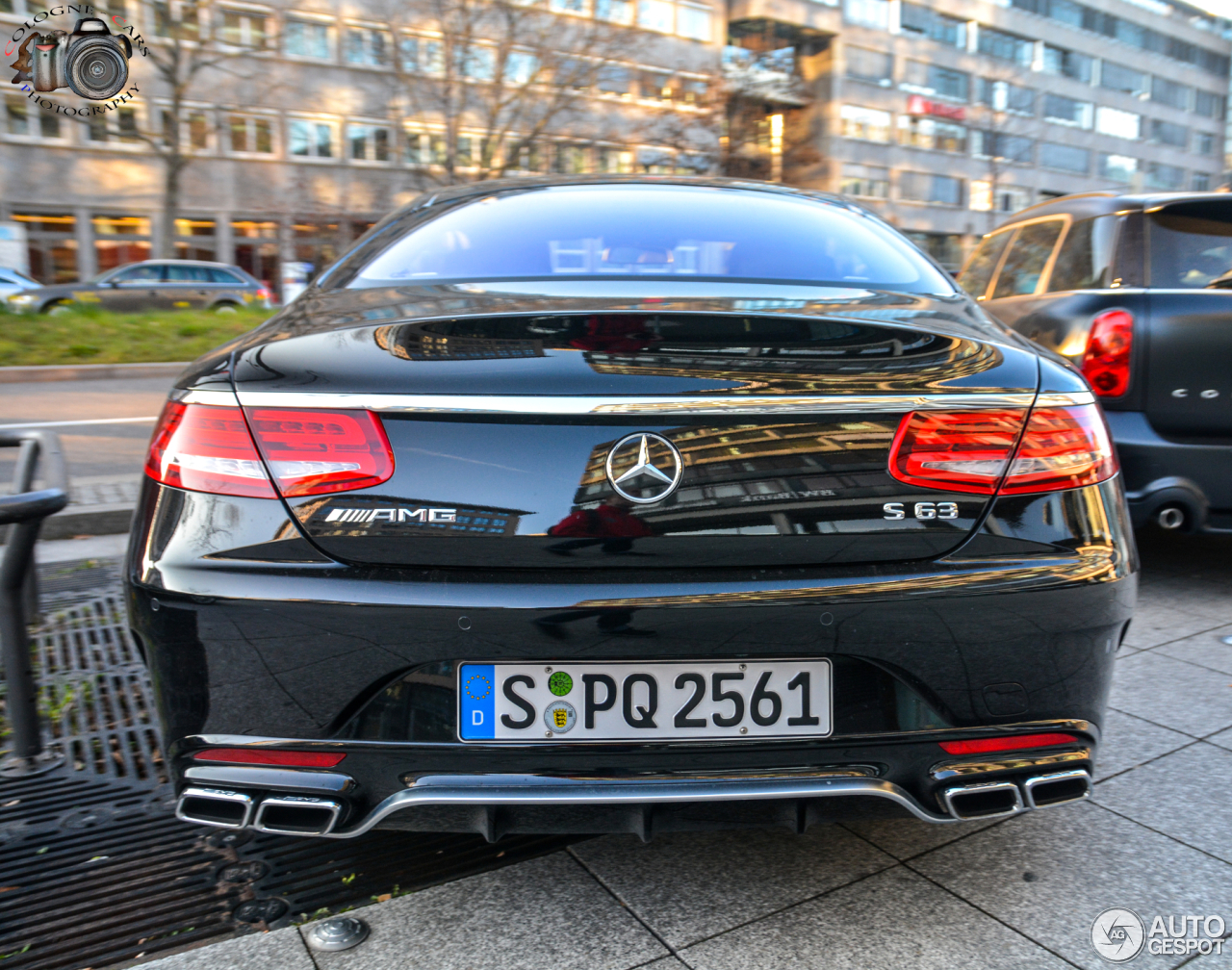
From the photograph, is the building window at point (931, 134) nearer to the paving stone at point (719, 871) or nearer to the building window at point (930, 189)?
the building window at point (930, 189)

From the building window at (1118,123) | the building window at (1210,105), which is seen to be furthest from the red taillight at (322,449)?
the building window at (1210,105)

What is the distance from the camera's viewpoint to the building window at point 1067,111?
68.1 meters

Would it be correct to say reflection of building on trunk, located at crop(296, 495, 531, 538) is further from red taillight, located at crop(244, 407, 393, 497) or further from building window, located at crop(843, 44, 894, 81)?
building window, located at crop(843, 44, 894, 81)

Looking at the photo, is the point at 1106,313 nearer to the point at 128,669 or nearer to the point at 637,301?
the point at 637,301

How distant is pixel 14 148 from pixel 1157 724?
124ft

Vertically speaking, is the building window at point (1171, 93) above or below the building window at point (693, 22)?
above

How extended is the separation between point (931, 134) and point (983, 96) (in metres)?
6.90

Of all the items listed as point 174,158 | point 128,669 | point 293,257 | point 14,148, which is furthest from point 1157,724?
point 14,148

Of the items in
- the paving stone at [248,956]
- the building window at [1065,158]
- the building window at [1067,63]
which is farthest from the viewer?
the building window at [1067,63]

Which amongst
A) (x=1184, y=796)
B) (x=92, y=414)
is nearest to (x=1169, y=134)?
(x=92, y=414)

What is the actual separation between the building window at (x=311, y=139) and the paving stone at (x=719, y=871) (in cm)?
3822

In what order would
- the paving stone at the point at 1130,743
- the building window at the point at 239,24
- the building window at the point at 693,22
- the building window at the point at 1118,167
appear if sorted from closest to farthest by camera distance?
the paving stone at the point at 1130,743 → the building window at the point at 239,24 → the building window at the point at 693,22 → the building window at the point at 1118,167

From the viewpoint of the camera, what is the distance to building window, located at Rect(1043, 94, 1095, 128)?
68.1 meters

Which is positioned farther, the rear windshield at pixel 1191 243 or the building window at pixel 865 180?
the building window at pixel 865 180
